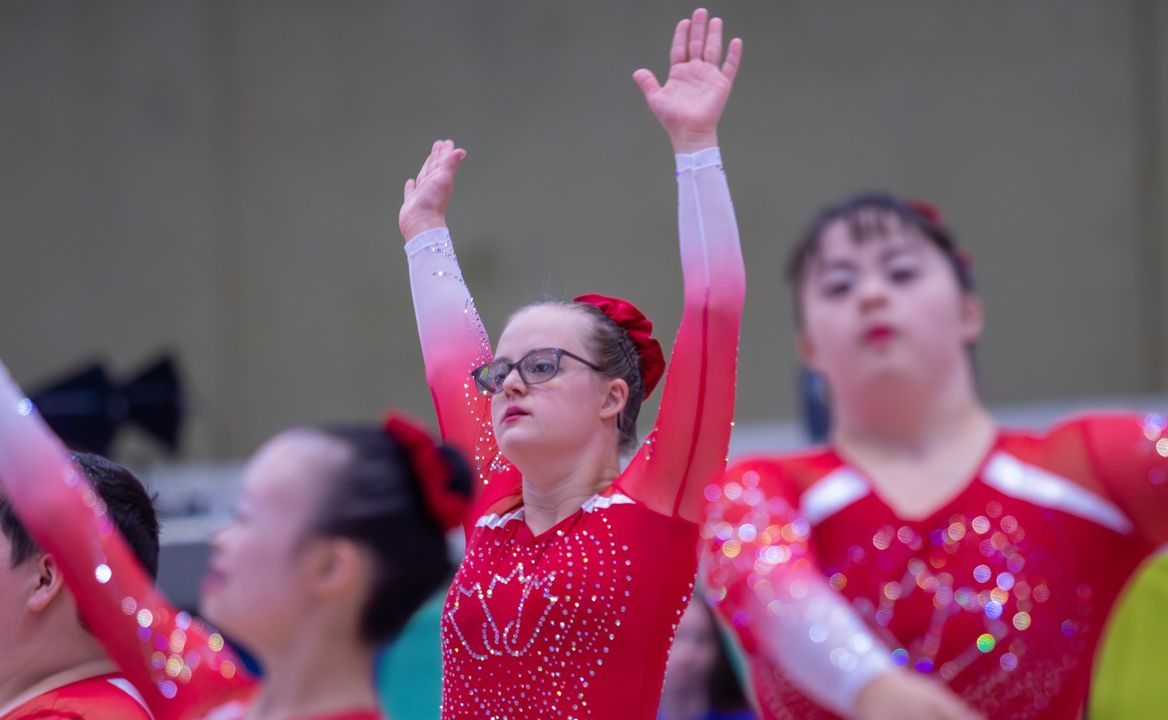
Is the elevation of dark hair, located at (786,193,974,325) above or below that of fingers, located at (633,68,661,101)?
below

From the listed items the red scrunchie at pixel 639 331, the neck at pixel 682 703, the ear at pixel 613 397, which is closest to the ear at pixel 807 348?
the red scrunchie at pixel 639 331

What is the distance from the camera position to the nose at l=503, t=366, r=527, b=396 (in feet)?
6.12

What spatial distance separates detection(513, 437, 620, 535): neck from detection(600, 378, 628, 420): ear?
0.04 metres

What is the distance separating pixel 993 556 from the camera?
2086 millimetres

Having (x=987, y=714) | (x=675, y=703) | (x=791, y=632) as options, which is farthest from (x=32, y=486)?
(x=675, y=703)

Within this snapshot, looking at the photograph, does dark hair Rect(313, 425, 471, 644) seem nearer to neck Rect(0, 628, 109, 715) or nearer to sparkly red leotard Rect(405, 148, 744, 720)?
sparkly red leotard Rect(405, 148, 744, 720)

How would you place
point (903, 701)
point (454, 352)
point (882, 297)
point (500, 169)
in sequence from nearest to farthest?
point (903, 701) → point (454, 352) → point (882, 297) → point (500, 169)

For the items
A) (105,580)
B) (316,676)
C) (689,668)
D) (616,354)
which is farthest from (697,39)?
(689,668)

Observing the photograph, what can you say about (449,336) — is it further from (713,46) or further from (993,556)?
(993,556)

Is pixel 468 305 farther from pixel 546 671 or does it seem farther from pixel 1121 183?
pixel 1121 183

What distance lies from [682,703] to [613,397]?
6.55 feet

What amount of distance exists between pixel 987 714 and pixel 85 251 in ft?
23.1

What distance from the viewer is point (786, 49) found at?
7.39 meters

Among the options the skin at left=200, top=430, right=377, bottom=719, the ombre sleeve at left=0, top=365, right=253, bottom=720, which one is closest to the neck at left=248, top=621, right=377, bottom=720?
the skin at left=200, top=430, right=377, bottom=719
